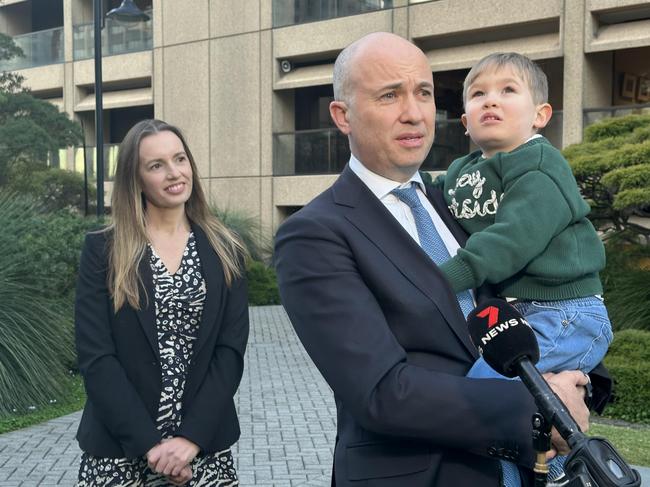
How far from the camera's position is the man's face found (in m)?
2.08

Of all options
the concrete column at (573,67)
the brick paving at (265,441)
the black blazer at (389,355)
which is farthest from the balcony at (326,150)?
the black blazer at (389,355)

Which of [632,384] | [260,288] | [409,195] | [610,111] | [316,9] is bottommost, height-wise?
[260,288]

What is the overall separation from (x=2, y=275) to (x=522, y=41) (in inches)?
537

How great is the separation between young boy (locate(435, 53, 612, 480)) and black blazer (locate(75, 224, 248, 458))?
1.40 metres

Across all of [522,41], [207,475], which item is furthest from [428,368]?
[522,41]

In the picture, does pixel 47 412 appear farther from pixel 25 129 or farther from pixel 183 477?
pixel 25 129

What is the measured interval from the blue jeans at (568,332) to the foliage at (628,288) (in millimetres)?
8534

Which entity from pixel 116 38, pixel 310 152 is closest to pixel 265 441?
pixel 310 152

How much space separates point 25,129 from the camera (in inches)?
866

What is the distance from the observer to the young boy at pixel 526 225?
2123 mm

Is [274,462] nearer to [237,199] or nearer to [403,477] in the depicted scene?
[403,477]

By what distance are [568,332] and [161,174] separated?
2.10 m

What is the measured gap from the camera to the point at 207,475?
3428 mm

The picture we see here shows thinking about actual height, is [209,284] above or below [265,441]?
above
